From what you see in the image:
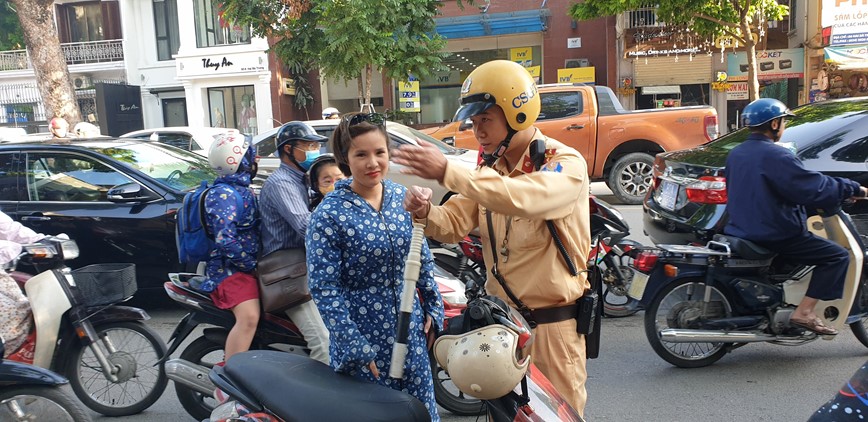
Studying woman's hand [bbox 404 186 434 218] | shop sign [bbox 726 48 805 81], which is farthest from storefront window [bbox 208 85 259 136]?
woman's hand [bbox 404 186 434 218]

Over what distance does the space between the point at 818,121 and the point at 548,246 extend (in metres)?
4.36

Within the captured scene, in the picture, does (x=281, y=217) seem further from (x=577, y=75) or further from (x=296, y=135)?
(x=577, y=75)

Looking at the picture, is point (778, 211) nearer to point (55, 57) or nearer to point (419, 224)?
point (419, 224)

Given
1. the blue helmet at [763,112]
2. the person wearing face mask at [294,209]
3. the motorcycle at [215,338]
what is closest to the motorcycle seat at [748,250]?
the blue helmet at [763,112]

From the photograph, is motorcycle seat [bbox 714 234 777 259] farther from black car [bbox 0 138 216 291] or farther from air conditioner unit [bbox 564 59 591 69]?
air conditioner unit [bbox 564 59 591 69]

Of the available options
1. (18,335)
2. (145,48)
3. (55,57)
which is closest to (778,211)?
(18,335)

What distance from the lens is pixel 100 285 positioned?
13.2ft

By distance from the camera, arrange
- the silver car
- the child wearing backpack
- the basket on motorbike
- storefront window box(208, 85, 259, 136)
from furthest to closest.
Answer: storefront window box(208, 85, 259, 136) < the silver car < the basket on motorbike < the child wearing backpack

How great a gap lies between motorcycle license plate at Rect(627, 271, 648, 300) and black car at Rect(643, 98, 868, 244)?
102 centimetres

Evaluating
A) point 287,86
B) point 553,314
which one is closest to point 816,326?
point 553,314

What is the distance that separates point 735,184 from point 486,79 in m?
2.87

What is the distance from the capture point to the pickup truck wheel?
37.6 ft

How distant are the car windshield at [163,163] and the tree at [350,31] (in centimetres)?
838

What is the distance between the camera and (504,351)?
1.93 metres
